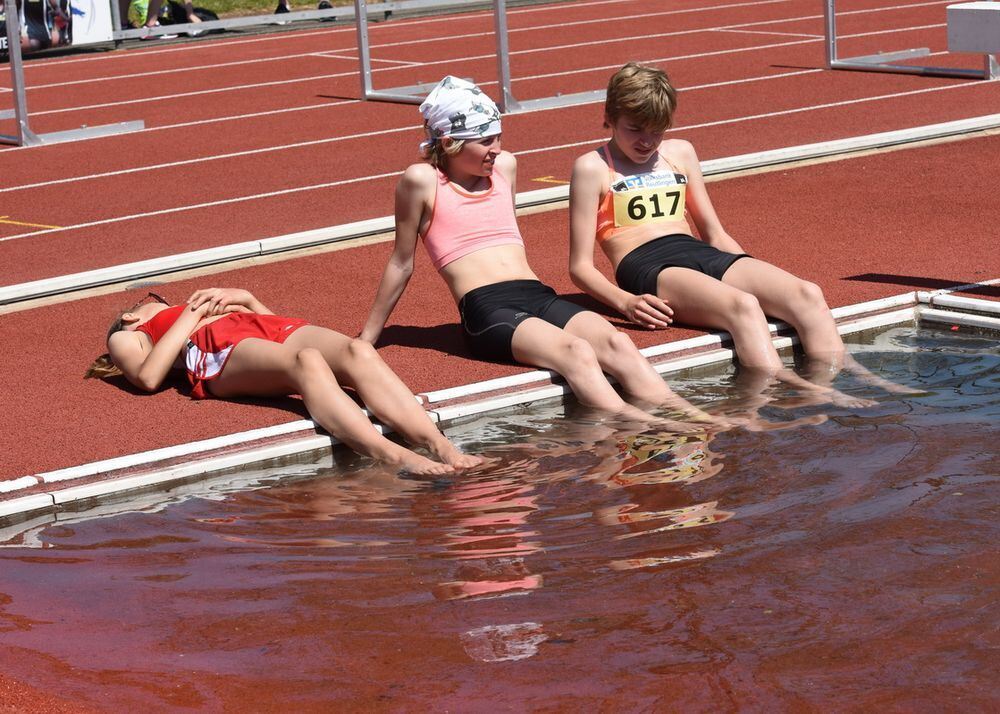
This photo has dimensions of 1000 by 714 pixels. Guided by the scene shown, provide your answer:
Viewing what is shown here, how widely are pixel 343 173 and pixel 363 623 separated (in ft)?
25.6

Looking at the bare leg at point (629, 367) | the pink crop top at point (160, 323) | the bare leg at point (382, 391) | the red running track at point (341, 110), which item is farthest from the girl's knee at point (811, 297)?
the red running track at point (341, 110)

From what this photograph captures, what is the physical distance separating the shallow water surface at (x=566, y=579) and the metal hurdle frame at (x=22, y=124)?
9.07m

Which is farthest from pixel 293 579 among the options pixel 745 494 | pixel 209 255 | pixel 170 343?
pixel 209 255

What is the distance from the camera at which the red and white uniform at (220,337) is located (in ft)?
19.7

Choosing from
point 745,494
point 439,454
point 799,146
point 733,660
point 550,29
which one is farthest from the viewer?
point 550,29

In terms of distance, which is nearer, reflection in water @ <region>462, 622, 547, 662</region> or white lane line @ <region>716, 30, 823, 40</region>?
reflection in water @ <region>462, 622, 547, 662</region>

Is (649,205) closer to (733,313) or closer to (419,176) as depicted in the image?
(733,313)

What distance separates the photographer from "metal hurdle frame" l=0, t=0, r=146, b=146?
43.5 feet

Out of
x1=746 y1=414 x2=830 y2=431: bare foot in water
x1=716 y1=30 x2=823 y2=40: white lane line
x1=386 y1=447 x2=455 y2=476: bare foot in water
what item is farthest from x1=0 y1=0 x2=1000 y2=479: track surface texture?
x1=746 y1=414 x2=830 y2=431: bare foot in water

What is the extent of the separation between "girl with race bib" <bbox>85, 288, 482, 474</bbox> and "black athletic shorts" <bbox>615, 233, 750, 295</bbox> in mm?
1526

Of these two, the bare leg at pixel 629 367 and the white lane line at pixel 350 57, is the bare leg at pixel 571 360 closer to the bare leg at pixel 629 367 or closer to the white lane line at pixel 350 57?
the bare leg at pixel 629 367

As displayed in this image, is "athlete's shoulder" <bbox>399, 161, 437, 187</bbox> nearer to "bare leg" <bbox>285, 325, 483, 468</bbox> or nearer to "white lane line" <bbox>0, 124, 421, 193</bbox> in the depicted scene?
"bare leg" <bbox>285, 325, 483, 468</bbox>

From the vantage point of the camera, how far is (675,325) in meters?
6.83

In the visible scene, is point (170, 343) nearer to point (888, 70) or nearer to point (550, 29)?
point (888, 70)
